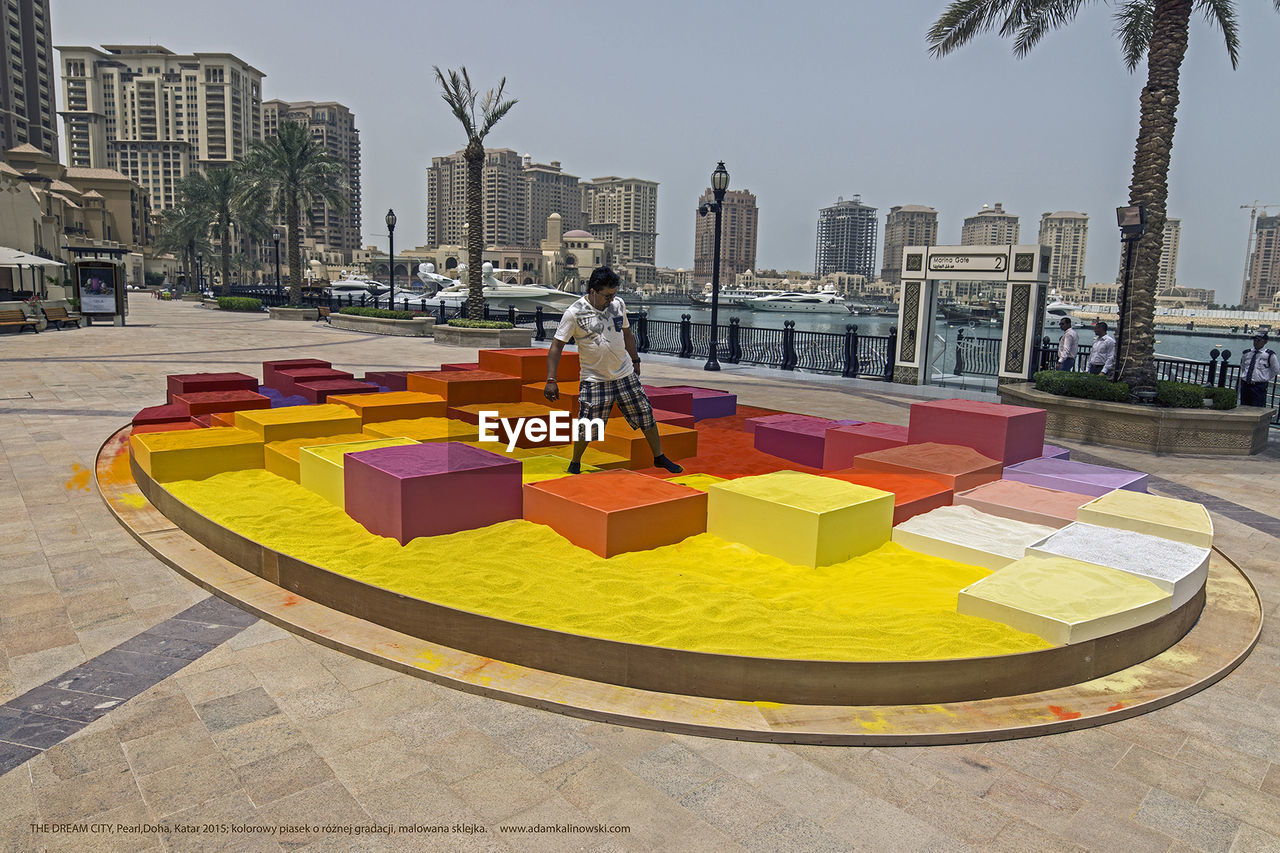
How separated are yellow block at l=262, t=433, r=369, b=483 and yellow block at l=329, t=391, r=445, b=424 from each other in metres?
0.80

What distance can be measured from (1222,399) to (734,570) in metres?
9.49

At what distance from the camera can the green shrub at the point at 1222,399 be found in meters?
10.7

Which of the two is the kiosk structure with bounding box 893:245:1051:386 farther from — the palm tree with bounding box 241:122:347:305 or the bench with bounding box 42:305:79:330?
the palm tree with bounding box 241:122:347:305

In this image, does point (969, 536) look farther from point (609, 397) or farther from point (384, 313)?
point (384, 313)

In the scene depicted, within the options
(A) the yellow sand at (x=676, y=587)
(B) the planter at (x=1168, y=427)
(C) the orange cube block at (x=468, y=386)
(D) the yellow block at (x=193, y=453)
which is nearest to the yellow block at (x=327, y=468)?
(A) the yellow sand at (x=676, y=587)

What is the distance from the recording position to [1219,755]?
3.27 meters

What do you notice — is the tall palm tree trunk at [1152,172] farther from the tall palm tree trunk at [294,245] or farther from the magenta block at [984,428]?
the tall palm tree trunk at [294,245]

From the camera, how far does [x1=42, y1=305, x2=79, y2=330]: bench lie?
2708 cm

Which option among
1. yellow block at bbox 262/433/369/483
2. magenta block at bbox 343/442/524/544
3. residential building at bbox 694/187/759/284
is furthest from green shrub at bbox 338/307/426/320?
residential building at bbox 694/187/759/284

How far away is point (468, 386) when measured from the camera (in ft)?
30.1

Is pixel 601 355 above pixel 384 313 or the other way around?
the other way around

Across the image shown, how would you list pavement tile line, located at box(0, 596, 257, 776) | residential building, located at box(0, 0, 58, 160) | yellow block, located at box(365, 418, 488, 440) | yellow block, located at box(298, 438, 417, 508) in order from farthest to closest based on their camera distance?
residential building, located at box(0, 0, 58, 160)
yellow block, located at box(365, 418, 488, 440)
yellow block, located at box(298, 438, 417, 508)
pavement tile line, located at box(0, 596, 257, 776)

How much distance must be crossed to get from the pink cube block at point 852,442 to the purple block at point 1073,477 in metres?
1.05

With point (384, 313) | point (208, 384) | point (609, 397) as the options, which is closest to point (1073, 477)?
point (609, 397)
